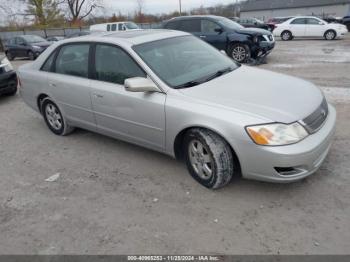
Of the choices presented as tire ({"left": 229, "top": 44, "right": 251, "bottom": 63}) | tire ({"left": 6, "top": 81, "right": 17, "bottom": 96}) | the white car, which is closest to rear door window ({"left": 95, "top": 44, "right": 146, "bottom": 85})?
tire ({"left": 6, "top": 81, "right": 17, "bottom": 96})

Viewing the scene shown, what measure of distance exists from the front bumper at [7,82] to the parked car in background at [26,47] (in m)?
10.8

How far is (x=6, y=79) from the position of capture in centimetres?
770

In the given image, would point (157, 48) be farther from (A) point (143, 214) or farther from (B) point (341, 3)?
(B) point (341, 3)

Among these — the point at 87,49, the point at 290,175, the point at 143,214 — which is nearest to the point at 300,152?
the point at 290,175

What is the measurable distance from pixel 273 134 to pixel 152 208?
1.38 metres

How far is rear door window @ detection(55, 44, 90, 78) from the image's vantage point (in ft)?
14.5

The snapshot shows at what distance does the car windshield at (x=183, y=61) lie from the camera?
3719 mm

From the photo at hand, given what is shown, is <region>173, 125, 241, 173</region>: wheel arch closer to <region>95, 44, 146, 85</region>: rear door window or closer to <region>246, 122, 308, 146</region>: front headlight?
<region>246, 122, 308, 146</region>: front headlight

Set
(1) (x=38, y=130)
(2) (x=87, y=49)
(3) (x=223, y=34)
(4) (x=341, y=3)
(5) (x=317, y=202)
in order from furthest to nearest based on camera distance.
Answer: (4) (x=341, y=3)
(3) (x=223, y=34)
(1) (x=38, y=130)
(2) (x=87, y=49)
(5) (x=317, y=202)

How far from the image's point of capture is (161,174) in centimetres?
388

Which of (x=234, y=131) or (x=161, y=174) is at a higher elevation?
(x=234, y=131)

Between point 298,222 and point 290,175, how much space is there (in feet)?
1.40

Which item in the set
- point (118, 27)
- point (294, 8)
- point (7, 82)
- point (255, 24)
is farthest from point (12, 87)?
point (294, 8)

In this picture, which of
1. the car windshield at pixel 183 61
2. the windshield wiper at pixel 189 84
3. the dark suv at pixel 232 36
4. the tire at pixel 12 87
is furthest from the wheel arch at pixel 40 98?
the dark suv at pixel 232 36
